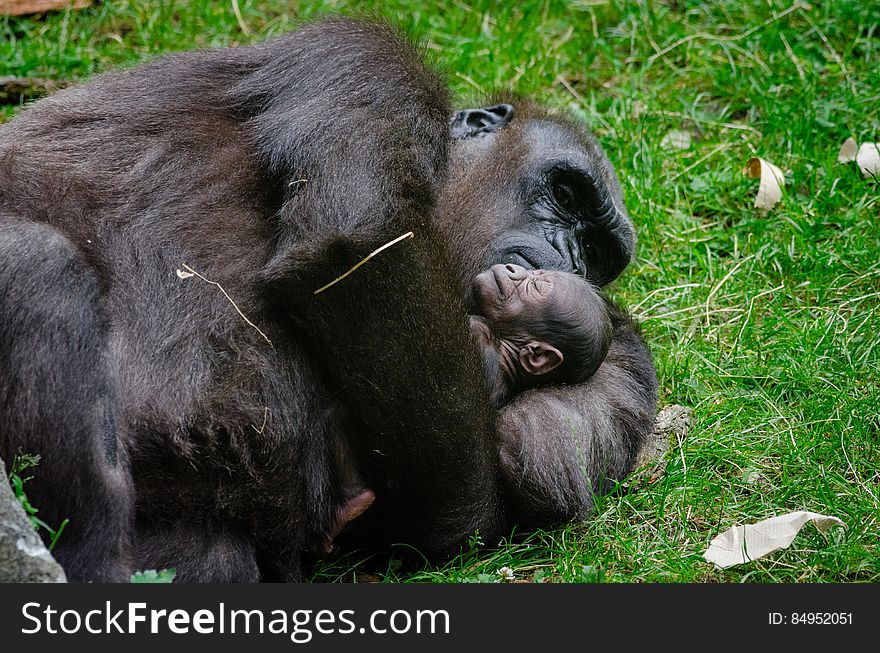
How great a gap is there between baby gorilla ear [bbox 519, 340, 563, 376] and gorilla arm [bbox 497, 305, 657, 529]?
120 mm

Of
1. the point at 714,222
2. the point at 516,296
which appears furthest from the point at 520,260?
the point at 714,222

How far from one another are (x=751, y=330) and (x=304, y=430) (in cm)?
293

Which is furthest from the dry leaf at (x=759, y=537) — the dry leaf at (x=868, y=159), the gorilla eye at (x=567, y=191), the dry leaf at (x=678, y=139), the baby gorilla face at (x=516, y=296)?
the dry leaf at (x=678, y=139)

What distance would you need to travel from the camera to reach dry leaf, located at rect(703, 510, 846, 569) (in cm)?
434

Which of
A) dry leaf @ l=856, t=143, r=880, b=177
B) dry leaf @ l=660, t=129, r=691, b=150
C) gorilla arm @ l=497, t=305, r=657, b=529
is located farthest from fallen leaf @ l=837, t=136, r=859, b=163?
gorilla arm @ l=497, t=305, r=657, b=529

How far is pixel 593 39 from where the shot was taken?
327 inches

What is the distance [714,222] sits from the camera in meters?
7.09

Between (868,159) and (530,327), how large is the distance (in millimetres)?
3411

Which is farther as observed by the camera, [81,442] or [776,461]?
[776,461]

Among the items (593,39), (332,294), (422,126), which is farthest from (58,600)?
(593,39)

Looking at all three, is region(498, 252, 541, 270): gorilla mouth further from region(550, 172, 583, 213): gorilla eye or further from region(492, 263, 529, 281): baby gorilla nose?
region(550, 172, 583, 213): gorilla eye

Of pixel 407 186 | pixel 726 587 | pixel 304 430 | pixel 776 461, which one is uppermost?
pixel 407 186

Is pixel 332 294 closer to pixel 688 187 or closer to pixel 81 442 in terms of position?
pixel 81 442

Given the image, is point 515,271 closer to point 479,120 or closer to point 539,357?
point 539,357
